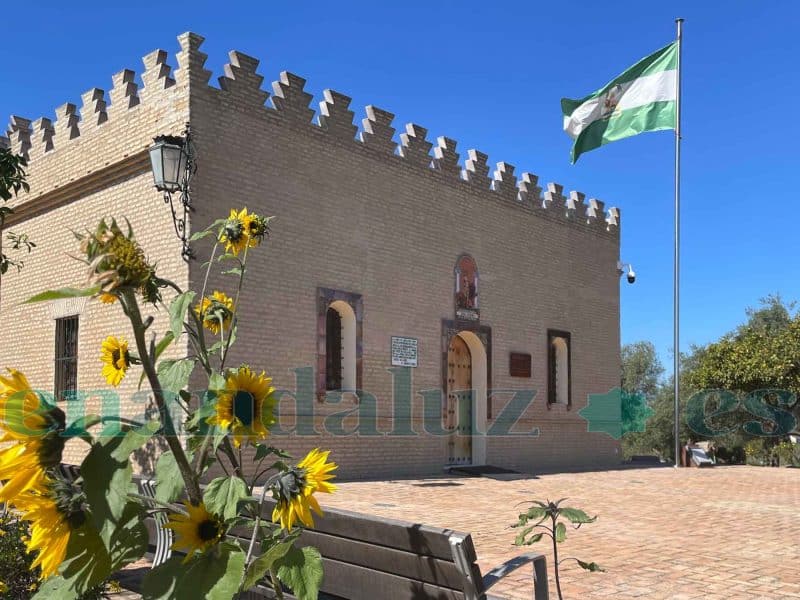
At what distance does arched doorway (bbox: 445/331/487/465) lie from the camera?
16625 millimetres

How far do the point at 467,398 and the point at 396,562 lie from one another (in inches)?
536

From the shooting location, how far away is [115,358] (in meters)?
2.69

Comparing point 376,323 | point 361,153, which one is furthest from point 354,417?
point 361,153

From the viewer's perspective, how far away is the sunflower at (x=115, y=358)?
2.68 meters

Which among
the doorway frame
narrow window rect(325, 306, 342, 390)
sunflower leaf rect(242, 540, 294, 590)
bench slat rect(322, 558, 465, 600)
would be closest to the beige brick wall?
the doorway frame

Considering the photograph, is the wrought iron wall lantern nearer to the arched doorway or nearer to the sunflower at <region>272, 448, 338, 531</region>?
the arched doorway

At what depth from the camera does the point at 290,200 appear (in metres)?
13.2

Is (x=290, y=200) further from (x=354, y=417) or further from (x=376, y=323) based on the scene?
(x=354, y=417)

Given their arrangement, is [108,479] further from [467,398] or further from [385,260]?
[467,398]

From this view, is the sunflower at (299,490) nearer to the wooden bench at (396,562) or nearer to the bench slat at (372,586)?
the wooden bench at (396,562)

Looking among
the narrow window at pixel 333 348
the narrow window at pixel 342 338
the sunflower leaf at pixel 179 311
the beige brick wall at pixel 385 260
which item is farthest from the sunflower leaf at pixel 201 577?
the narrow window at pixel 333 348

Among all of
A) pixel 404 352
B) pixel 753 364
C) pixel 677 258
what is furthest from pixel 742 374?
pixel 404 352

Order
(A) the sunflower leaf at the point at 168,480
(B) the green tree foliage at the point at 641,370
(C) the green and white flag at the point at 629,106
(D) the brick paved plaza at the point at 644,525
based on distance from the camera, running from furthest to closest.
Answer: (B) the green tree foliage at the point at 641,370 → (C) the green and white flag at the point at 629,106 → (D) the brick paved plaza at the point at 644,525 → (A) the sunflower leaf at the point at 168,480

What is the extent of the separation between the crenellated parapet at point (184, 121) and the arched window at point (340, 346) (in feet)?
9.64
